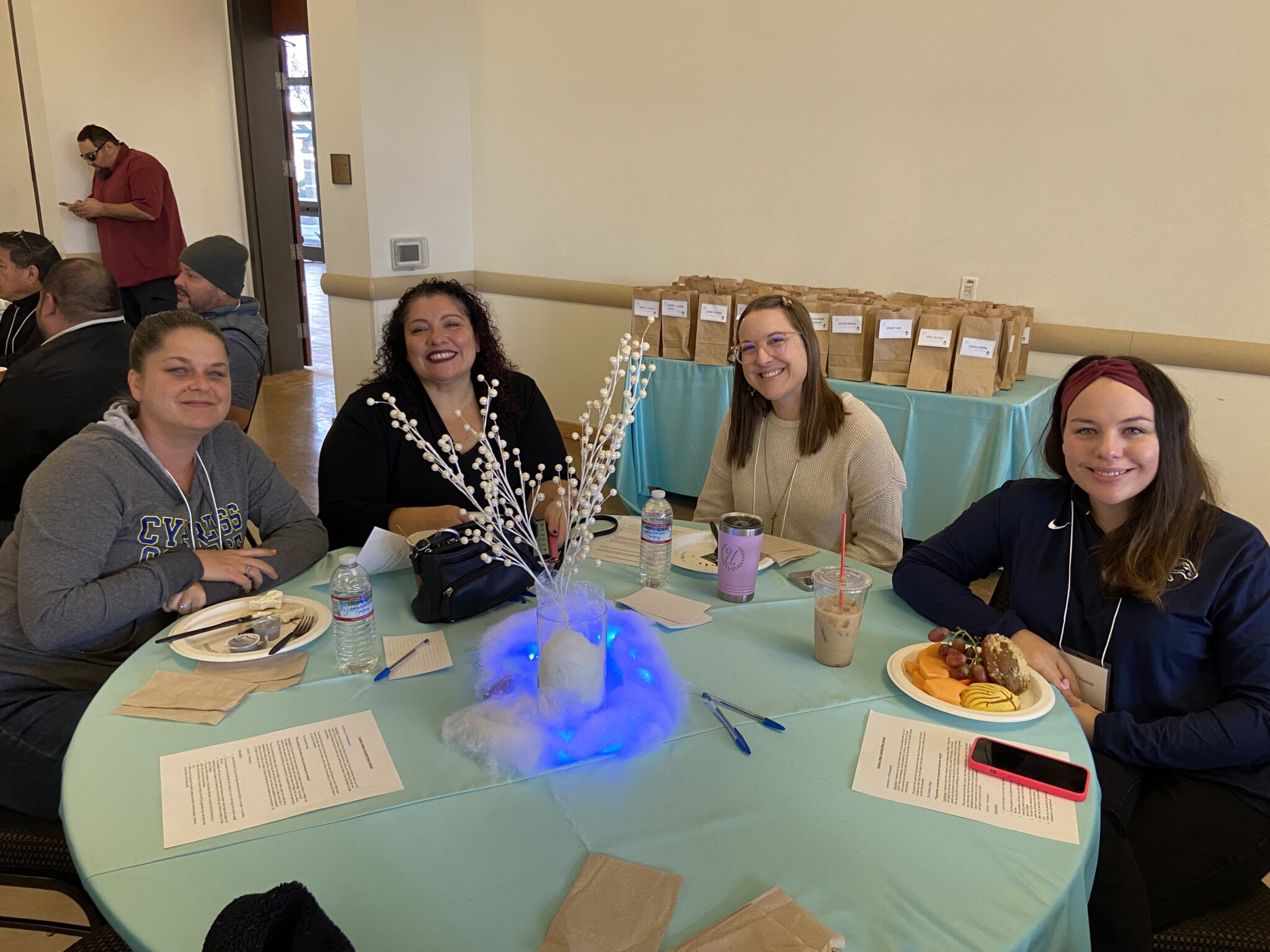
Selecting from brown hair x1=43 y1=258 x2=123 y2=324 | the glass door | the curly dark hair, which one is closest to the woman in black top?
the curly dark hair

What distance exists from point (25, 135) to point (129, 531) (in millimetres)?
5790

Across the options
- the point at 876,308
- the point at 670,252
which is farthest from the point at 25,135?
the point at 876,308

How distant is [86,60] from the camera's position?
585 centimetres

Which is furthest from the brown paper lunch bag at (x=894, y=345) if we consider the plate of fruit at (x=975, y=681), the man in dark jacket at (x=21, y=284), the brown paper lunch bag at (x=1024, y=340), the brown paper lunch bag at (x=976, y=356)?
the man in dark jacket at (x=21, y=284)

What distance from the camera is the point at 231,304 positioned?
3.61 m

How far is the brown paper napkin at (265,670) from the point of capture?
1.35 metres

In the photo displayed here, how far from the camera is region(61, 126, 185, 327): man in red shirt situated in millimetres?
5680

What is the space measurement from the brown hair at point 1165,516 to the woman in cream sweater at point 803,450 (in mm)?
631

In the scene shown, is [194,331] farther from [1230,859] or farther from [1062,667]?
[1230,859]

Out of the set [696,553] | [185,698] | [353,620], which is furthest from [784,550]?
[185,698]

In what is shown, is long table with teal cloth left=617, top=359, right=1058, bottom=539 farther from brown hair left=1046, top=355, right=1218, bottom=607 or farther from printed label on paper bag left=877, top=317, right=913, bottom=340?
brown hair left=1046, top=355, right=1218, bottom=607

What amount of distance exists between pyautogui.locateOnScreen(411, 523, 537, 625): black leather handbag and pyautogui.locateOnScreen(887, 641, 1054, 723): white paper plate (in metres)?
0.69

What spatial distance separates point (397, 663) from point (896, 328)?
2.65 metres

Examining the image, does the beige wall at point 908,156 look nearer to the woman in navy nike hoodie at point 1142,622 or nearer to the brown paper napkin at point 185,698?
the woman in navy nike hoodie at point 1142,622
